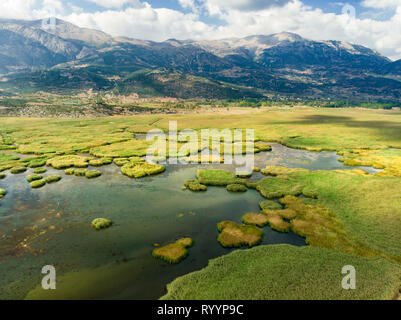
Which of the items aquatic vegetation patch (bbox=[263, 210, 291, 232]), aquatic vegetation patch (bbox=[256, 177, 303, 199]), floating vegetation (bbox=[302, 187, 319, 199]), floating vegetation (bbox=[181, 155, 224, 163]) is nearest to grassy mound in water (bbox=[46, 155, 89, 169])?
floating vegetation (bbox=[181, 155, 224, 163])

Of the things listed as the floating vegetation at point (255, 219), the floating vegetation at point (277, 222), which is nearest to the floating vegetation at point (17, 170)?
the floating vegetation at point (255, 219)

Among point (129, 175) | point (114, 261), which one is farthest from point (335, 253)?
point (129, 175)

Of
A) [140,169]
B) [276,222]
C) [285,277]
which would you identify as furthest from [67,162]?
[285,277]

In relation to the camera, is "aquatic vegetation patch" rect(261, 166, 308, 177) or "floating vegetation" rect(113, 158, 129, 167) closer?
"aquatic vegetation patch" rect(261, 166, 308, 177)

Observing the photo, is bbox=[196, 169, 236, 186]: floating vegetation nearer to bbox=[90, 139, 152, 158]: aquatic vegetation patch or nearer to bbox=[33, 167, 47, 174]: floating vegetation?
bbox=[90, 139, 152, 158]: aquatic vegetation patch

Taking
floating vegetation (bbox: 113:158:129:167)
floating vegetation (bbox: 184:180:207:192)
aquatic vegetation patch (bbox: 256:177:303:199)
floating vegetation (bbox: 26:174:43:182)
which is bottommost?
floating vegetation (bbox: 26:174:43:182)

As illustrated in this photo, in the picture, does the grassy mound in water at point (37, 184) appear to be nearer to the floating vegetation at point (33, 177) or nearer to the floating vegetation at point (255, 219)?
the floating vegetation at point (33, 177)

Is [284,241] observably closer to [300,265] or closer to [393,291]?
[300,265]

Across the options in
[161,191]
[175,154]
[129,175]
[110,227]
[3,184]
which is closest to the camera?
[110,227]
